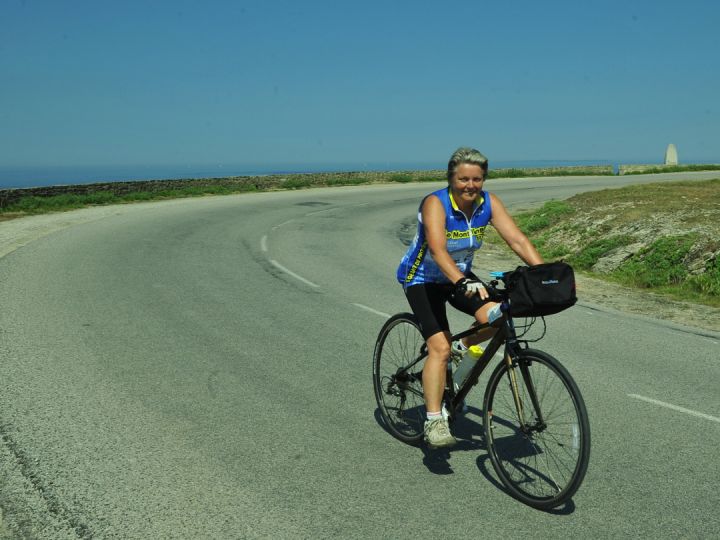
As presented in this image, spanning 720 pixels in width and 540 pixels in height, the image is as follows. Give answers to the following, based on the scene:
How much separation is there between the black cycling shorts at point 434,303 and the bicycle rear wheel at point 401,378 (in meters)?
0.22

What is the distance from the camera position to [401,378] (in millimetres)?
5336

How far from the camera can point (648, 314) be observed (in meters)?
9.97

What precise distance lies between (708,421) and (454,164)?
303cm

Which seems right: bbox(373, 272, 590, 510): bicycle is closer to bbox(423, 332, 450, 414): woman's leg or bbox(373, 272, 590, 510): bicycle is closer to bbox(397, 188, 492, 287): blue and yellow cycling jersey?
bbox(423, 332, 450, 414): woman's leg

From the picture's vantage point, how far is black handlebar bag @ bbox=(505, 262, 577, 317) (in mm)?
3820

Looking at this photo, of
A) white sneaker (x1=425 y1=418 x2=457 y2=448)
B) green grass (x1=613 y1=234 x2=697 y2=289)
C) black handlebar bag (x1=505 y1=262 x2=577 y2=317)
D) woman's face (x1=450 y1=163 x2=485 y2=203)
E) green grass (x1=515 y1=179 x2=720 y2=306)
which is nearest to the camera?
black handlebar bag (x1=505 y1=262 x2=577 y2=317)

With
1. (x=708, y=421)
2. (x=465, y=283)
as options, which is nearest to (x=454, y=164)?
(x=465, y=283)

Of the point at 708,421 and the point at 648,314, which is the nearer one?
the point at 708,421

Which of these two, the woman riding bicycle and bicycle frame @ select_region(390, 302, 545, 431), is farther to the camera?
the woman riding bicycle

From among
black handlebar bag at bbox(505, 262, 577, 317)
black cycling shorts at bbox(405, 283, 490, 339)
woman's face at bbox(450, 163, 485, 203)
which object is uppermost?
woman's face at bbox(450, 163, 485, 203)

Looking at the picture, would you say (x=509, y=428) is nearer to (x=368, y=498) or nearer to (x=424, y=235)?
(x=368, y=498)

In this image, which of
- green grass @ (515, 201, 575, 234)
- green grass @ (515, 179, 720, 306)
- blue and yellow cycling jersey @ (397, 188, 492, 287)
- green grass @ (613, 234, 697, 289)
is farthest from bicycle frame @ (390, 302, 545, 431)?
green grass @ (515, 201, 575, 234)

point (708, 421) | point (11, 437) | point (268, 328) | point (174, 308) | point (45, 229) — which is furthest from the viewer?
point (45, 229)

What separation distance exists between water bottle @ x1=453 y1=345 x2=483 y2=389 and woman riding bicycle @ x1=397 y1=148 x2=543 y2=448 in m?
0.12
